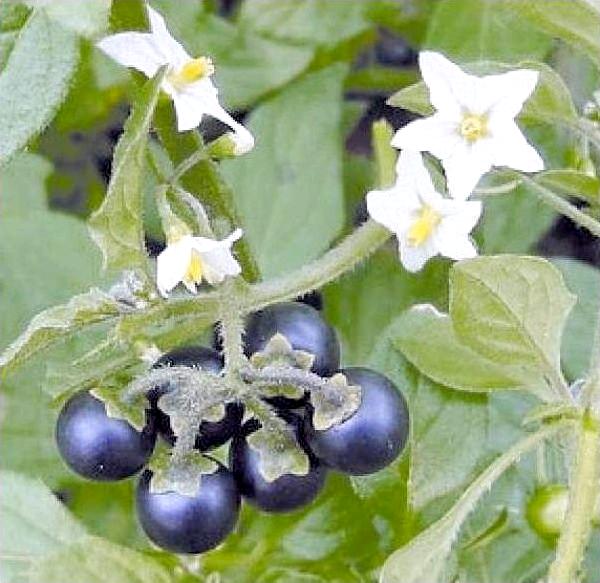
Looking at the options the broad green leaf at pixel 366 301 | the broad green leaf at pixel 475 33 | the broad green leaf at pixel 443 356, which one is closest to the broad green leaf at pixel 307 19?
the broad green leaf at pixel 475 33

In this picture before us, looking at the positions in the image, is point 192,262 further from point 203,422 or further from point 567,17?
point 567,17

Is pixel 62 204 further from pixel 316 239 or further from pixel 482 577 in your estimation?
pixel 482 577

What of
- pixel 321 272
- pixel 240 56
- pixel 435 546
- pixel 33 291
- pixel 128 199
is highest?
pixel 128 199

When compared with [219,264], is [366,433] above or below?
below

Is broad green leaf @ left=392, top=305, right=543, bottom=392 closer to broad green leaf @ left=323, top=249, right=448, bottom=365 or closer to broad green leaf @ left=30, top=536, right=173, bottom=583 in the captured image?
broad green leaf @ left=30, top=536, right=173, bottom=583

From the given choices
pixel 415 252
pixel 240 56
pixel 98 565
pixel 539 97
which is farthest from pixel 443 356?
pixel 240 56

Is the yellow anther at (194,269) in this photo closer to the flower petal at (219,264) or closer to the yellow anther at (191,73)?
the flower petal at (219,264)
